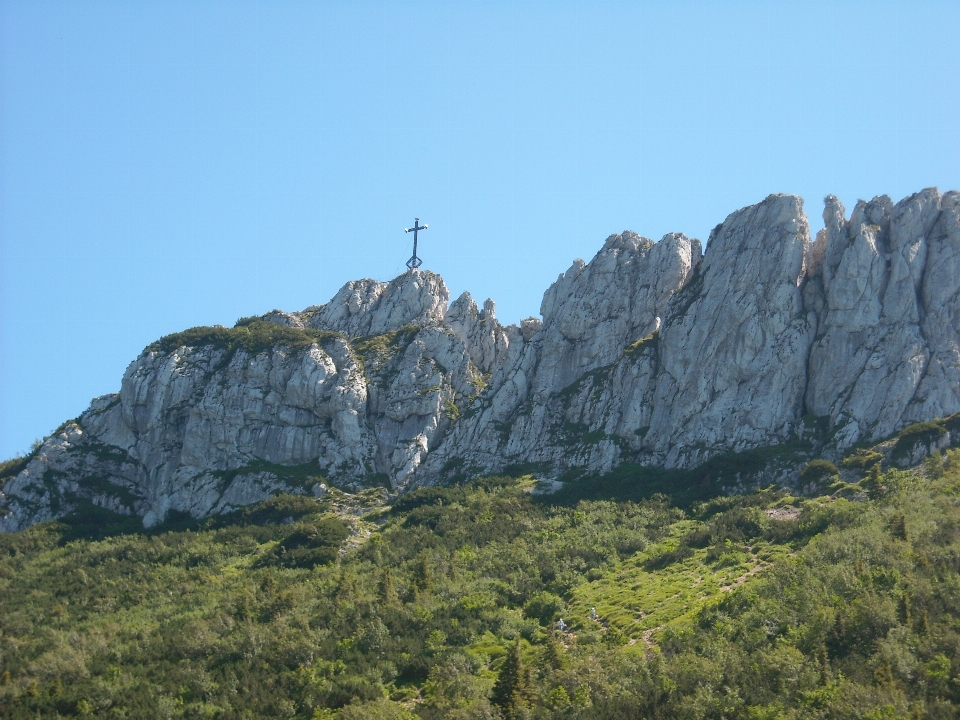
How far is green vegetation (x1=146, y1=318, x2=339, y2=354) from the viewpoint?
327ft

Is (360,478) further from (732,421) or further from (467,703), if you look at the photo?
(467,703)

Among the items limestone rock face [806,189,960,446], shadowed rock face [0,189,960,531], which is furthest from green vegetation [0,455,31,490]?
limestone rock face [806,189,960,446]

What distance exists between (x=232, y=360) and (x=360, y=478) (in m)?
18.5

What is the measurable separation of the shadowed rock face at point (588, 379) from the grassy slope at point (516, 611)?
8.25m

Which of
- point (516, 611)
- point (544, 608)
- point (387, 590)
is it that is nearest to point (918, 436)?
point (544, 608)

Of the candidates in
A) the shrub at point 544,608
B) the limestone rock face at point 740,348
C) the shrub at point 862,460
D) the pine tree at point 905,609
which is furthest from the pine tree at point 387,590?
the shrub at point 862,460

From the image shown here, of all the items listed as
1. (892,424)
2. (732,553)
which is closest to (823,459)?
(892,424)

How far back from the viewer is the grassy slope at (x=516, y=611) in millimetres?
46375

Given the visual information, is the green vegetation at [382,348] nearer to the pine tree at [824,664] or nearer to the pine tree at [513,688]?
the pine tree at [513,688]

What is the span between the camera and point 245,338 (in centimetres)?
10112

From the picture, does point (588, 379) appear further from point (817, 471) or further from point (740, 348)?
point (817, 471)

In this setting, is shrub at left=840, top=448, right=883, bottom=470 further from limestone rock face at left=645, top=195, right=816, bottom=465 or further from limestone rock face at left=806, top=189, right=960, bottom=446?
limestone rock face at left=645, top=195, right=816, bottom=465

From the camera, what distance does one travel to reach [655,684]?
46.6 metres

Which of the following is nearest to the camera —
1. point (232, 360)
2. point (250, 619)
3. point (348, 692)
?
point (348, 692)
